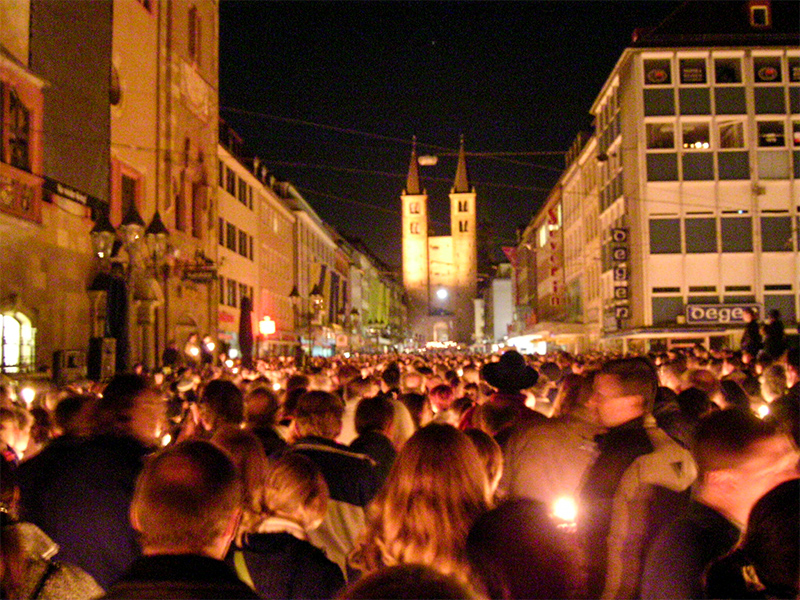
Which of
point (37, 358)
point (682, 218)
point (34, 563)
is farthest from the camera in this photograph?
point (682, 218)

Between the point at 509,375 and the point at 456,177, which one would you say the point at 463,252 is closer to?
the point at 456,177

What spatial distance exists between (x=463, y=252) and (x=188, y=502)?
134571 millimetres

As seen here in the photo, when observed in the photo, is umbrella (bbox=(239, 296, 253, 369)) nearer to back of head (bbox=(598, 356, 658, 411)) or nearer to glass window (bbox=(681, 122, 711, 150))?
back of head (bbox=(598, 356, 658, 411))

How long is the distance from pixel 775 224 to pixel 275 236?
2898 cm

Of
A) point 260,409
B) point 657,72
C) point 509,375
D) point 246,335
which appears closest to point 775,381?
point 509,375

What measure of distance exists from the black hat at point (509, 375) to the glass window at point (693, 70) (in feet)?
126

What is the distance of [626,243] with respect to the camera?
42625 mm

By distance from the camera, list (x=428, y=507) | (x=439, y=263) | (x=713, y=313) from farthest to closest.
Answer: (x=439, y=263)
(x=713, y=313)
(x=428, y=507)

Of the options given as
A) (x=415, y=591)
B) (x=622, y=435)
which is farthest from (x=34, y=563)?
(x=622, y=435)

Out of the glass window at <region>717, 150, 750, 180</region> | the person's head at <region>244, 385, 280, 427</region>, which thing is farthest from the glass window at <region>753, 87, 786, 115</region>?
the person's head at <region>244, 385, 280, 427</region>

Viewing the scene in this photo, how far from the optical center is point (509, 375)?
22.2ft

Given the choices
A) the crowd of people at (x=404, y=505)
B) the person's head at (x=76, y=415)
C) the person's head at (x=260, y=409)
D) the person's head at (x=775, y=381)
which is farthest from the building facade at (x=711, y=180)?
the person's head at (x=76, y=415)

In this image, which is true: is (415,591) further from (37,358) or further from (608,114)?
(608,114)

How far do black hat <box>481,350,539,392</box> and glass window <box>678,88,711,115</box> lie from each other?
38028mm
